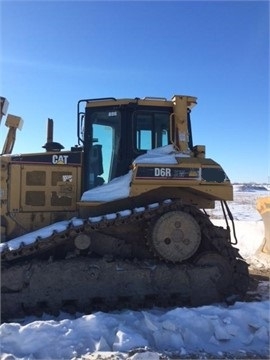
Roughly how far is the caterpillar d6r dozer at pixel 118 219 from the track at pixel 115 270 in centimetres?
2

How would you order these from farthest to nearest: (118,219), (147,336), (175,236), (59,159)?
(59,159) < (175,236) < (118,219) < (147,336)

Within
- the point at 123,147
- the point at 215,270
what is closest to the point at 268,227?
the point at 215,270

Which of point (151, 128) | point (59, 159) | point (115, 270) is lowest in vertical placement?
point (115, 270)

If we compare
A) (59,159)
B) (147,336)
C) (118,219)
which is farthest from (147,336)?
(59,159)

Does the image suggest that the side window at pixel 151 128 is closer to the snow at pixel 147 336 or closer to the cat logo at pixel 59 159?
the cat logo at pixel 59 159

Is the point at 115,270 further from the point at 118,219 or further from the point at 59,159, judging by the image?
the point at 59,159

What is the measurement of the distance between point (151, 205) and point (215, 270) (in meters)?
1.48

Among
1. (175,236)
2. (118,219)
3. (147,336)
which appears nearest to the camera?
(147,336)

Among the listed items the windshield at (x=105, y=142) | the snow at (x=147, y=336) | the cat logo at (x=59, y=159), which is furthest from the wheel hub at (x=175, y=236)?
the cat logo at (x=59, y=159)

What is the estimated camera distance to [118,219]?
664cm

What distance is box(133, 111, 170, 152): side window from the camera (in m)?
7.66

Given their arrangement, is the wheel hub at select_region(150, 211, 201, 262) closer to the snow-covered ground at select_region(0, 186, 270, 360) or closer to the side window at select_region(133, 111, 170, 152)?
the snow-covered ground at select_region(0, 186, 270, 360)

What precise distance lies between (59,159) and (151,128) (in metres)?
1.71

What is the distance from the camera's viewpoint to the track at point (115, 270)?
655 centimetres
